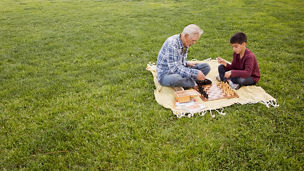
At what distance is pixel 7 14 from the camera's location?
14516 millimetres

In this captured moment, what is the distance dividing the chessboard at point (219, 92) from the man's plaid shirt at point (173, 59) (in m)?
0.57

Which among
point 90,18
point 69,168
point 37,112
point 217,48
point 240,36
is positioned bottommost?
point 69,168

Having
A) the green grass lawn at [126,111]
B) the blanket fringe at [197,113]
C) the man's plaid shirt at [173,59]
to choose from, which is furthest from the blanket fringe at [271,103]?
the man's plaid shirt at [173,59]

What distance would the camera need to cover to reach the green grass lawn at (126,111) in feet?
11.4

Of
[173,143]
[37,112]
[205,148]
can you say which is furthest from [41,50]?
[205,148]

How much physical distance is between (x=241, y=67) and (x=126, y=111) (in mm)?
3210

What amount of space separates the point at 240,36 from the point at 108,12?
1146 centimetres

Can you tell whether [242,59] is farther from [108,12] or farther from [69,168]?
[108,12]

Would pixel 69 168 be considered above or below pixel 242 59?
below

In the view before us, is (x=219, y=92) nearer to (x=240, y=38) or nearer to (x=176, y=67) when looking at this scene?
(x=176, y=67)

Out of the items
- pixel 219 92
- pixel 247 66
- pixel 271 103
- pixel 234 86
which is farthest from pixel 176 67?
pixel 271 103

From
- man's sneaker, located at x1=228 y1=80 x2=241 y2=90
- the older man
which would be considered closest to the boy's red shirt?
man's sneaker, located at x1=228 y1=80 x2=241 y2=90

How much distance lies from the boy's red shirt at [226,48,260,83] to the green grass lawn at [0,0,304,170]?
20.8 inches

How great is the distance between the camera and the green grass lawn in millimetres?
3482
